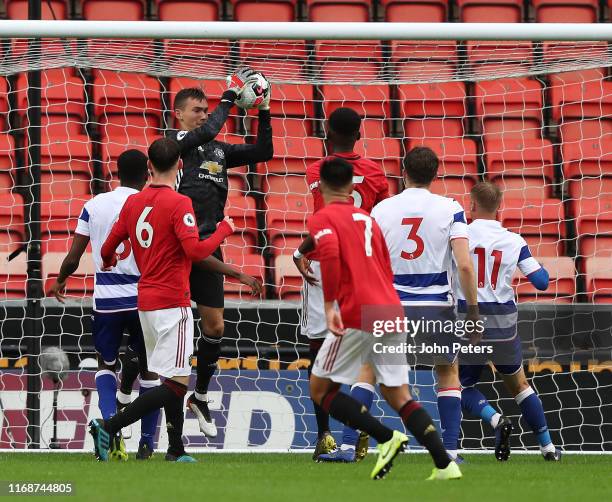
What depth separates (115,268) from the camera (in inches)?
280

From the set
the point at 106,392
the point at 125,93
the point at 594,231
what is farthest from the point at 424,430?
the point at 125,93

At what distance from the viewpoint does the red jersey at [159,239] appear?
21.0 ft

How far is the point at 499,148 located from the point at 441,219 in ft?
10.9

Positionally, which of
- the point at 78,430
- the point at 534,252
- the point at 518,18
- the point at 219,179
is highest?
the point at 518,18

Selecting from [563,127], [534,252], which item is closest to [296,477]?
[534,252]

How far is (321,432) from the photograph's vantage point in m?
Result: 7.02

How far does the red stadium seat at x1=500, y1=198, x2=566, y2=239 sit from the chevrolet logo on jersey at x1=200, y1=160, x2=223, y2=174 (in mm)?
2829

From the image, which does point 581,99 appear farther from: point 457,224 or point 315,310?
point 315,310

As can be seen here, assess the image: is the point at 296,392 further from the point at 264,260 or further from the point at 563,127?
the point at 563,127

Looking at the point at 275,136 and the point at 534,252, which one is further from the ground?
the point at 275,136

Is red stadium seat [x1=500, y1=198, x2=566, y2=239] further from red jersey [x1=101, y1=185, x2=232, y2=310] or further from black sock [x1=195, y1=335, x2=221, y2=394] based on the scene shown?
red jersey [x1=101, y1=185, x2=232, y2=310]

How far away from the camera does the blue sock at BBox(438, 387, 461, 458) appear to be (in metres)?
6.68

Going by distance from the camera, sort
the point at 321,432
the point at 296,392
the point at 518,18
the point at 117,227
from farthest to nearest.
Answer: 1. the point at 518,18
2. the point at 296,392
3. the point at 321,432
4. the point at 117,227

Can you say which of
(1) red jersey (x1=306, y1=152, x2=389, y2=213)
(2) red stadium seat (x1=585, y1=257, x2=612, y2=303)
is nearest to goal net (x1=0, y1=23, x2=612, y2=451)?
(2) red stadium seat (x1=585, y1=257, x2=612, y2=303)
